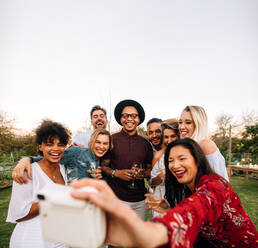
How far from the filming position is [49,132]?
6.61 ft

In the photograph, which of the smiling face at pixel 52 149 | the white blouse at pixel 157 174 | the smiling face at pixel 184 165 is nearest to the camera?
the smiling face at pixel 184 165

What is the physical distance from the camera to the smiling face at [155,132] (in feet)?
11.6

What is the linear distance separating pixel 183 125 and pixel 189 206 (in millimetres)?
1689

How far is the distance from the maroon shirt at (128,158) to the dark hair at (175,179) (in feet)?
4.18

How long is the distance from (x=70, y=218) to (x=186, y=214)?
2.14 ft

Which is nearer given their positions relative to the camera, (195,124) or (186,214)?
(186,214)

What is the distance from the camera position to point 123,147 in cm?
340

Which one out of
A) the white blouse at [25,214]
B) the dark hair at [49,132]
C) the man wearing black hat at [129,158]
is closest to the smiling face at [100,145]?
the man wearing black hat at [129,158]

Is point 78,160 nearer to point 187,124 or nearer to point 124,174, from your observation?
point 124,174

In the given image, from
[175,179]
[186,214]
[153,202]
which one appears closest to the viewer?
[186,214]

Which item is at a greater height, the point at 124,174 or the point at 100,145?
the point at 100,145

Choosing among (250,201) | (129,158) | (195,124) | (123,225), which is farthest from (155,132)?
(250,201)

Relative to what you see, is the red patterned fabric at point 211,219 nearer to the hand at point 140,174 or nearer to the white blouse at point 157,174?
the white blouse at point 157,174

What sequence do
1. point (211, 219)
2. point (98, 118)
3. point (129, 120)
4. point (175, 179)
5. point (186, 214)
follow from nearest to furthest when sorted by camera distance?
1. point (186, 214)
2. point (211, 219)
3. point (175, 179)
4. point (129, 120)
5. point (98, 118)
